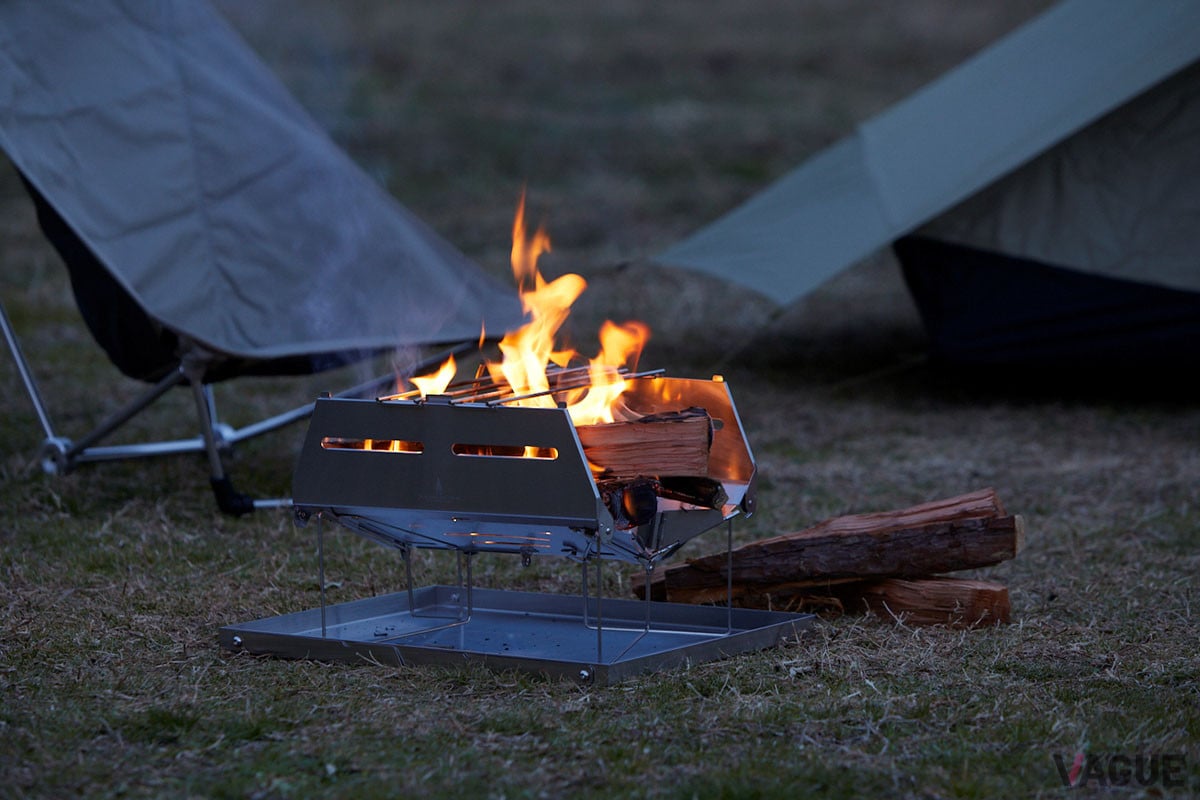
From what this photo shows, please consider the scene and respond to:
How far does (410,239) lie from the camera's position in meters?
4.11

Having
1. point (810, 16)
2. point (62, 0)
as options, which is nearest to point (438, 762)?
point (62, 0)

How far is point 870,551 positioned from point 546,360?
713mm

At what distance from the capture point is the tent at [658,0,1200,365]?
4.74m

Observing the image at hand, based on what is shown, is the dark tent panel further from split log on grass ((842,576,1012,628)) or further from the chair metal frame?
split log on grass ((842,576,1012,628))

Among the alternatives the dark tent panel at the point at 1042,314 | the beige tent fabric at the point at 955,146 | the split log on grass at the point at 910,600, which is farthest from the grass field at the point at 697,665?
the beige tent fabric at the point at 955,146

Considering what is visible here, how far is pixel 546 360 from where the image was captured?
2.65 metres

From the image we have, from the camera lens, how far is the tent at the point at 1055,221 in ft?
15.5

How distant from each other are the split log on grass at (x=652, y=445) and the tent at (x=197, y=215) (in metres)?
1.31

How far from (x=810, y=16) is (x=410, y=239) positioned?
13515mm

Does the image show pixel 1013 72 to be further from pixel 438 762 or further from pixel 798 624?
pixel 438 762

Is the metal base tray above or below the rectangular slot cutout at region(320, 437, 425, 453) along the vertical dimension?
below

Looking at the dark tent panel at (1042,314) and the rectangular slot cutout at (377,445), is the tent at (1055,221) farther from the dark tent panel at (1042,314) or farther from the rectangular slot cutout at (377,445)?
the rectangular slot cutout at (377,445)

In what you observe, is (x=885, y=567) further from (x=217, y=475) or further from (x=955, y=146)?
(x=955, y=146)

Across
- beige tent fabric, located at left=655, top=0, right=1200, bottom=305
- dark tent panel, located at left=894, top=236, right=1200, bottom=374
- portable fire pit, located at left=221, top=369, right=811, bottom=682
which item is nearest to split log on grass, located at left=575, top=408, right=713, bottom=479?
portable fire pit, located at left=221, top=369, right=811, bottom=682
